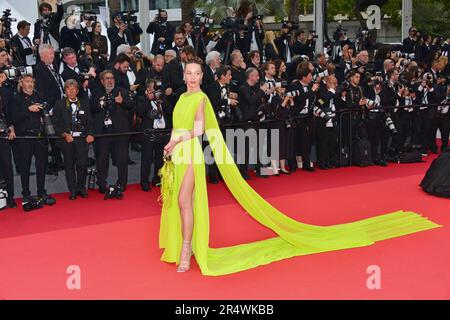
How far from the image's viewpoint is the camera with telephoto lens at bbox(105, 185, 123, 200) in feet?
23.4

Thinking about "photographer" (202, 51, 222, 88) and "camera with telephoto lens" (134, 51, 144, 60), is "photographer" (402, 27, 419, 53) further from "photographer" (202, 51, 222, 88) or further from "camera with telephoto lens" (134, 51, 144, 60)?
"camera with telephoto lens" (134, 51, 144, 60)

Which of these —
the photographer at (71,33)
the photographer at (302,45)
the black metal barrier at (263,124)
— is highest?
the photographer at (71,33)

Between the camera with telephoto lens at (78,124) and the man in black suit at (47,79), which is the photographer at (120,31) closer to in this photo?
the man in black suit at (47,79)

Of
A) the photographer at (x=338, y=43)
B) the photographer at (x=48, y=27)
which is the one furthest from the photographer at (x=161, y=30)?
the photographer at (x=338, y=43)

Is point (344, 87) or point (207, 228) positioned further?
point (344, 87)

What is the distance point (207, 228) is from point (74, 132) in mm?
2942

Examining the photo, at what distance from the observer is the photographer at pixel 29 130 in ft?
22.0

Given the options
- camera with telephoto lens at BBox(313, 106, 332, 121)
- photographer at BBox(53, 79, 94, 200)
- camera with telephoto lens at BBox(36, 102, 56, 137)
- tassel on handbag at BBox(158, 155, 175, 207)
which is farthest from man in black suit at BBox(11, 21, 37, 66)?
tassel on handbag at BBox(158, 155, 175, 207)

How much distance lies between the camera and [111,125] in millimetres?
7375

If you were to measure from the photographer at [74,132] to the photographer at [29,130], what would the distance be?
21 cm

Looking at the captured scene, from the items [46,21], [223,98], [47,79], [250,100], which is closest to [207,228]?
[223,98]

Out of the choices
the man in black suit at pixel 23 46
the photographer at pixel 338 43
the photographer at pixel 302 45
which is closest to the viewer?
the man in black suit at pixel 23 46

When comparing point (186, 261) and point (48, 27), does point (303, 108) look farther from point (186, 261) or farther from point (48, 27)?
point (186, 261)

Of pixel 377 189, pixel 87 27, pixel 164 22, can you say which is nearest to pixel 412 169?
pixel 377 189
